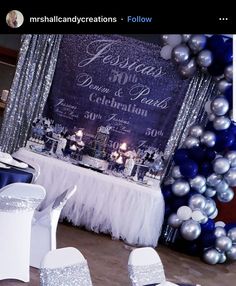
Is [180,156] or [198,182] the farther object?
[180,156]

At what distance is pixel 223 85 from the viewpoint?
4.80 meters

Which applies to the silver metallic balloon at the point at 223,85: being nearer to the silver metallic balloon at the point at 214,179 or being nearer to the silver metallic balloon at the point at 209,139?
the silver metallic balloon at the point at 209,139

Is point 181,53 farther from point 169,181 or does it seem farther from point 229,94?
point 169,181

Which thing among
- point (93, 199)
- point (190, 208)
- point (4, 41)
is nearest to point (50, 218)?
point (93, 199)

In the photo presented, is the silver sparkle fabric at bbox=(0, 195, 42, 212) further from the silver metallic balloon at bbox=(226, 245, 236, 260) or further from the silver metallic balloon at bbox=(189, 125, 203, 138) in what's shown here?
the silver metallic balloon at bbox=(226, 245, 236, 260)

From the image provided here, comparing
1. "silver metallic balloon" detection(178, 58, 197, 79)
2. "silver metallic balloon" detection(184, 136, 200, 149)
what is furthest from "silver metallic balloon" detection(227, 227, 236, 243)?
"silver metallic balloon" detection(178, 58, 197, 79)

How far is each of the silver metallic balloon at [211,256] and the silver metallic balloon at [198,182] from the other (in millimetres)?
677

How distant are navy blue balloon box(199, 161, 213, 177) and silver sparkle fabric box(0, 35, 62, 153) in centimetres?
221

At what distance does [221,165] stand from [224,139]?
0.90 ft
